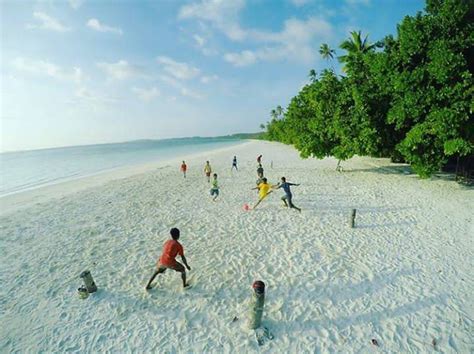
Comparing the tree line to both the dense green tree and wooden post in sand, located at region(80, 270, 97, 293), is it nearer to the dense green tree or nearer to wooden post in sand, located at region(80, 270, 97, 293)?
the dense green tree

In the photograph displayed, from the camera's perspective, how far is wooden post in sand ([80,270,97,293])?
20.3 feet

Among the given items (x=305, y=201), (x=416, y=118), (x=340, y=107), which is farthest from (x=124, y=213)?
(x=416, y=118)

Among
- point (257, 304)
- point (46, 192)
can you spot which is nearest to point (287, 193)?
point (257, 304)

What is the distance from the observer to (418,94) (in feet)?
43.3

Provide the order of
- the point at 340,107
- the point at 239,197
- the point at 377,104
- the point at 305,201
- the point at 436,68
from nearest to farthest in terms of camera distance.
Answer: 1. the point at 436,68
2. the point at 305,201
3. the point at 239,197
4. the point at 377,104
5. the point at 340,107

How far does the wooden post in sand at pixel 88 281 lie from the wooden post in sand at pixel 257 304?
4177 millimetres

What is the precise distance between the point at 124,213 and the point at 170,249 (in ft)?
25.8

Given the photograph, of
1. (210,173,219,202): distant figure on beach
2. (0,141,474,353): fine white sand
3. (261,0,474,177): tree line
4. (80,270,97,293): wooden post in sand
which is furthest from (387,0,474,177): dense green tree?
(80,270,97,293): wooden post in sand

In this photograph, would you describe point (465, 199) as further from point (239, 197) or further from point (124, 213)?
point (124, 213)

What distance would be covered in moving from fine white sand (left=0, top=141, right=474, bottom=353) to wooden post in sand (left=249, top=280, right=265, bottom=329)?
0.23 metres

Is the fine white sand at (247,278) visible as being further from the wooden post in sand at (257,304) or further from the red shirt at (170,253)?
the red shirt at (170,253)

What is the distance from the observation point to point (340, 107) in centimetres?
1714

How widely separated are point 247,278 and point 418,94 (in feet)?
44.0

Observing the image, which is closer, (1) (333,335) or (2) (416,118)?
(1) (333,335)
